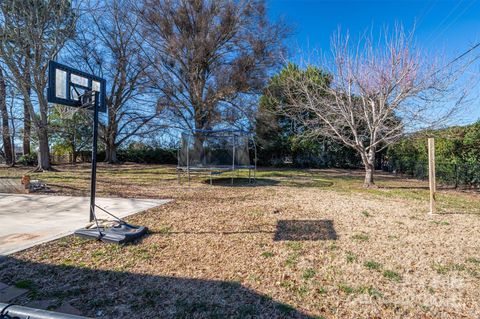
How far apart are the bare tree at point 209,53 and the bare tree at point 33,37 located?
4.02 m

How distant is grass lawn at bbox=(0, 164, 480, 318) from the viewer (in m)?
1.90

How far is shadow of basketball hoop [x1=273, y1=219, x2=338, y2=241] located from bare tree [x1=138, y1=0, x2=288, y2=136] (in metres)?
10.2

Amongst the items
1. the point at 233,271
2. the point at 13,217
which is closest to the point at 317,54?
the point at 233,271

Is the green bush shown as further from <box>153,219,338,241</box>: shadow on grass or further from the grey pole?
the grey pole

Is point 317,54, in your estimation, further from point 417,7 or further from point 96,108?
point 96,108

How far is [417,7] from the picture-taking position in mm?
6883

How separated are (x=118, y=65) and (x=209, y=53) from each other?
619 centimetres

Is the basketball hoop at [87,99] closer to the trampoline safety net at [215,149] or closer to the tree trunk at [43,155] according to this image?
the trampoline safety net at [215,149]

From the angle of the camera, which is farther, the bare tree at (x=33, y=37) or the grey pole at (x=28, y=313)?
the bare tree at (x=33, y=37)

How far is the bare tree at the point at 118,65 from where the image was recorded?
1427 centimetres

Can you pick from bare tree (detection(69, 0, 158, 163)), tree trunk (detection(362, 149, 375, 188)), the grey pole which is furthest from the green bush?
the grey pole

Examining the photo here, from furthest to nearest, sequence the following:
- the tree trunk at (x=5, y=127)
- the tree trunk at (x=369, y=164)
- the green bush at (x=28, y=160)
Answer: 1. the green bush at (x=28, y=160)
2. the tree trunk at (x=5, y=127)
3. the tree trunk at (x=369, y=164)

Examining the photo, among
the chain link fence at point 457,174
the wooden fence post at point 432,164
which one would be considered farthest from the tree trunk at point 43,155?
the chain link fence at point 457,174

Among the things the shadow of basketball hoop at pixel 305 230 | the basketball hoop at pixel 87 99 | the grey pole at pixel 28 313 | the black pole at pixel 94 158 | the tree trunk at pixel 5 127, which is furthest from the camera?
the tree trunk at pixel 5 127
